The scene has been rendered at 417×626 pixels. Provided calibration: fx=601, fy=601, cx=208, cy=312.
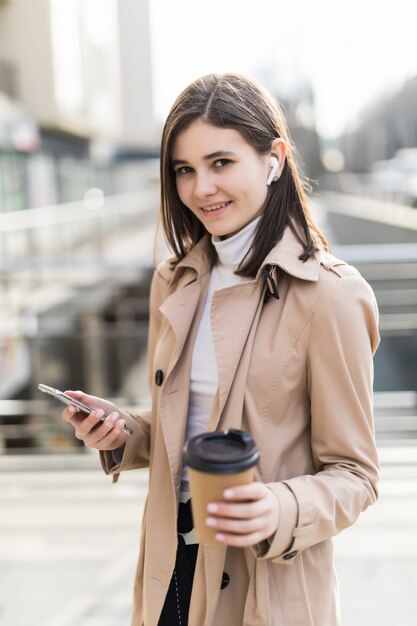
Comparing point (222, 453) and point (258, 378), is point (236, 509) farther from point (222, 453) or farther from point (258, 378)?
point (258, 378)

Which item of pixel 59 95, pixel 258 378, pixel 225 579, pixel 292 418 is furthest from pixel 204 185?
pixel 59 95

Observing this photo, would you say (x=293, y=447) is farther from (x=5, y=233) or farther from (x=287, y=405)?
(x=5, y=233)

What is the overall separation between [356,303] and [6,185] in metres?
17.6

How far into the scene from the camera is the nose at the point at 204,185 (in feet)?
4.13

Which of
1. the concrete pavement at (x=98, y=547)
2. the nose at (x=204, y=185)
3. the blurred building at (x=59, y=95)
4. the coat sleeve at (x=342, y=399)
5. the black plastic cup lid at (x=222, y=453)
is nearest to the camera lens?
the black plastic cup lid at (x=222, y=453)

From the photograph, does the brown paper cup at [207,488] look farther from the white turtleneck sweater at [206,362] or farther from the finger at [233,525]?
the white turtleneck sweater at [206,362]

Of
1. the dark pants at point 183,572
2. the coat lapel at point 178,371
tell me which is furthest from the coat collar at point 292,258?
the dark pants at point 183,572

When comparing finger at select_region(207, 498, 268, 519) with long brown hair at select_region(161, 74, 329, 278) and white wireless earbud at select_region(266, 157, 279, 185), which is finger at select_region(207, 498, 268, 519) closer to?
long brown hair at select_region(161, 74, 329, 278)

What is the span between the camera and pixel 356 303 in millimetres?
1188

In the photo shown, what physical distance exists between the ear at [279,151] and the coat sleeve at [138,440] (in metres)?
0.46

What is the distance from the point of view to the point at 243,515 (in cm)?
93

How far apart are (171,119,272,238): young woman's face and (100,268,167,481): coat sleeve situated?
1.15 ft

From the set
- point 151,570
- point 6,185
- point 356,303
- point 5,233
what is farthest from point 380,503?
point 6,185

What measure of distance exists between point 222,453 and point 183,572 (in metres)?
0.59
